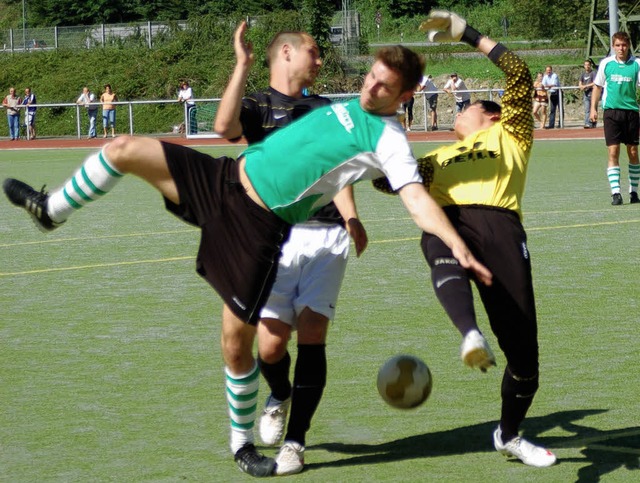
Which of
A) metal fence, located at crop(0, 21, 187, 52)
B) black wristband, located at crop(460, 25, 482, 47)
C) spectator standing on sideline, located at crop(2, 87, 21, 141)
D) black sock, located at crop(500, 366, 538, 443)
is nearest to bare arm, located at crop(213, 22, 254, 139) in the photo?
black wristband, located at crop(460, 25, 482, 47)

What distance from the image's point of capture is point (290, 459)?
18.1ft

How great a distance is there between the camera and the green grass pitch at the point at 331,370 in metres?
5.66

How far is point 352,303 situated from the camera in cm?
967

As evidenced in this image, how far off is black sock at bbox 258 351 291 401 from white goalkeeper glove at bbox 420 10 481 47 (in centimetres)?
176

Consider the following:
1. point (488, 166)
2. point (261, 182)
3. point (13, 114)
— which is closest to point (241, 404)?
point (261, 182)

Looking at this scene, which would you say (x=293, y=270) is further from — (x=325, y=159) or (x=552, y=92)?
(x=552, y=92)

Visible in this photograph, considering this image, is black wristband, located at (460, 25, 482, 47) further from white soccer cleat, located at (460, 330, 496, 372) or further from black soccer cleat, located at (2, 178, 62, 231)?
black soccer cleat, located at (2, 178, 62, 231)

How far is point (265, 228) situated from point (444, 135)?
30.8 m

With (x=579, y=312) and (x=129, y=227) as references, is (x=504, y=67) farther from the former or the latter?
(x=129, y=227)

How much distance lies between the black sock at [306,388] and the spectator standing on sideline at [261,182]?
0.21 m

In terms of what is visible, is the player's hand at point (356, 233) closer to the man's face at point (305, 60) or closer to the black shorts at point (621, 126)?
the man's face at point (305, 60)

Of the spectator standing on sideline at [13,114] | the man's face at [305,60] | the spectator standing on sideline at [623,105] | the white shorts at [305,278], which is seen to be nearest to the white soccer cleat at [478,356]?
the white shorts at [305,278]

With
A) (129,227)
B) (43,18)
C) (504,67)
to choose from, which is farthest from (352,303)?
(43,18)

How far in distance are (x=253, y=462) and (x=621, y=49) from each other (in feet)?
38.7
